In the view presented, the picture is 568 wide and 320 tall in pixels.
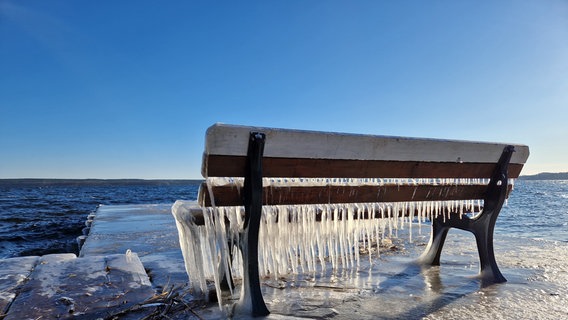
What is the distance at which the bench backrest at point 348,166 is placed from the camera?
2.32m

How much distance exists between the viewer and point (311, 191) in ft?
8.91

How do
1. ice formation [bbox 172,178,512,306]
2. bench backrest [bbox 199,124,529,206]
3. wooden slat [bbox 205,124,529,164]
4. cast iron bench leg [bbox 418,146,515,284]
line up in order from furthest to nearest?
cast iron bench leg [bbox 418,146,515,284], ice formation [bbox 172,178,512,306], bench backrest [bbox 199,124,529,206], wooden slat [bbox 205,124,529,164]

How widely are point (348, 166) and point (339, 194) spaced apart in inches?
10.4

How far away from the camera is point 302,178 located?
259 cm

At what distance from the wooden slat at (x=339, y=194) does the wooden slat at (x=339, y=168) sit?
5.2 inches

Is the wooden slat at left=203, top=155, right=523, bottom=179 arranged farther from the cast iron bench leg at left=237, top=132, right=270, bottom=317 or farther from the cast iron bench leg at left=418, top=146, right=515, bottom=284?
the cast iron bench leg at left=418, top=146, right=515, bottom=284

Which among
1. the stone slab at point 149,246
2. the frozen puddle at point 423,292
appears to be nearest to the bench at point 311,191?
the frozen puddle at point 423,292

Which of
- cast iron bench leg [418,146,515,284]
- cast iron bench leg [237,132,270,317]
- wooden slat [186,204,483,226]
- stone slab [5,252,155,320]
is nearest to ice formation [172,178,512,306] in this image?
wooden slat [186,204,483,226]

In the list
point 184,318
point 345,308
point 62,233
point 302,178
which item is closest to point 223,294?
point 184,318

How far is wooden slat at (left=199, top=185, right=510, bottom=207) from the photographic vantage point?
8.02 ft

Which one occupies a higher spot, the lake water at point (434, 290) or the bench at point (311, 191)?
the bench at point (311, 191)

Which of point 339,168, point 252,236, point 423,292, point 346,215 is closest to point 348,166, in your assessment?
point 339,168

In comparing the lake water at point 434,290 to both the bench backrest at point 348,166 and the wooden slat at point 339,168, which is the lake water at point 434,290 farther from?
the wooden slat at point 339,168

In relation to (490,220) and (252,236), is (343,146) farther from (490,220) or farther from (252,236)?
(490,220)
